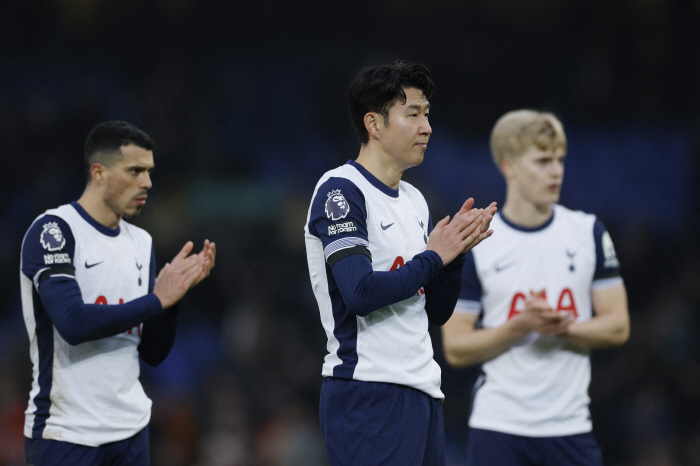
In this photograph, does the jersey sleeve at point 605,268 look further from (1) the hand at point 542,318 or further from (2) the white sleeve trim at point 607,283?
(1) the hand at point 542,318

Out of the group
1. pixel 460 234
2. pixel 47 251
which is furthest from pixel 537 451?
pixel 47 251

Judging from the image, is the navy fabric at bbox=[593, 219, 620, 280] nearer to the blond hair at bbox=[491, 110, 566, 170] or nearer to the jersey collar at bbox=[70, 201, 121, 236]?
the blond hair at bbox=[491, 110, 566, 170]

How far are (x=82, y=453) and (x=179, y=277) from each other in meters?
0.91

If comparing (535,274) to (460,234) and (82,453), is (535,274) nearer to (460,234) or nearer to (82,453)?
(460,234)

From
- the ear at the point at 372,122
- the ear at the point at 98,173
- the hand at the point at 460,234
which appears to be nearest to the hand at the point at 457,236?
the hand at the point at 460,234

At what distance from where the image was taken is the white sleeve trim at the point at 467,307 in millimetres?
4078

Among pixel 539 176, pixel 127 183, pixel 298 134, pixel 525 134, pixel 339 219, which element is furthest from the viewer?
pixel 298 134

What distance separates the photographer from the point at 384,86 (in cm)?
295

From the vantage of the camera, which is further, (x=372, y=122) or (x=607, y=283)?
(x=607, y=283)

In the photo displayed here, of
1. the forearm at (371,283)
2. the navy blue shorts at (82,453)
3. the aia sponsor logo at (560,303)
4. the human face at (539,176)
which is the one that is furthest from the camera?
the human face at (539,176)

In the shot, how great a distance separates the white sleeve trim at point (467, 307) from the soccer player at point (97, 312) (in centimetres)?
142

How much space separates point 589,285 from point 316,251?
6.36 ft

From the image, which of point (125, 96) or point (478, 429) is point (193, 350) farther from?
point (478, 429)

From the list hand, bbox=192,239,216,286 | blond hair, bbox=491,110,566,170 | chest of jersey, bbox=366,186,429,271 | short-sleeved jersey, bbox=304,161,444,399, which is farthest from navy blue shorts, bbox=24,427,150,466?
blond hair, bbox=491,110,566,170
